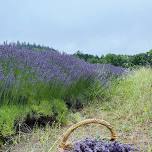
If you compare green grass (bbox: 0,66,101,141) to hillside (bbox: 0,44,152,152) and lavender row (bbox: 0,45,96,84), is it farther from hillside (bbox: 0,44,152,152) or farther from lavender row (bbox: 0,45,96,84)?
lavender row (bbox: 0,45,96,84)

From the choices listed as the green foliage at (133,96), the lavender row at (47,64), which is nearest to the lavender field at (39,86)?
the lavender row at (47,64)

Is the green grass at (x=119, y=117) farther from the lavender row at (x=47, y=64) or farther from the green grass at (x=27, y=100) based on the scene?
the lavender row at (x=47, y=64)

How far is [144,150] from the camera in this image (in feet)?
18.3

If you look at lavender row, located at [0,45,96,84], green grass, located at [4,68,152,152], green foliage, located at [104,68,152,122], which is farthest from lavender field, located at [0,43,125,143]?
green foliage, located at [104,68,152,122]

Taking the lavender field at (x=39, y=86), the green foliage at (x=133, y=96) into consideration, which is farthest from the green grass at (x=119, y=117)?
the lavender field at (x=39, y=86)

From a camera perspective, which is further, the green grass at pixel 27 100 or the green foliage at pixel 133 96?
the green foliage at pixel 133 96

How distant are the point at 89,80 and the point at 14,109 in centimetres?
279

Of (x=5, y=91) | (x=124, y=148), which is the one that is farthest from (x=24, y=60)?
(x=124, y=148)

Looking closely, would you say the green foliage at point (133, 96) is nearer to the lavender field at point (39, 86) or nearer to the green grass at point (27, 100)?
the lavender field at point (39, 86)

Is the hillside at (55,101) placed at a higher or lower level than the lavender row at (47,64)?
lower

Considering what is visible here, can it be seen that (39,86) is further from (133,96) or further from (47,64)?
(133,96)

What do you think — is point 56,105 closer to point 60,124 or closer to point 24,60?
point 60,124

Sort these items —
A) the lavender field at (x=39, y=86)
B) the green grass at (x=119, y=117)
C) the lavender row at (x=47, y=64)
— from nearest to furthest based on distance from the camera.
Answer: the green grass at (x=119, y=117)
the lavender field at (x=39, y=86)
the lavender row at (x=47, y=64)

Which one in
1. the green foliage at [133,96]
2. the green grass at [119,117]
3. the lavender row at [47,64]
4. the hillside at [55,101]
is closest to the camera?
the green grass at [119,117]
